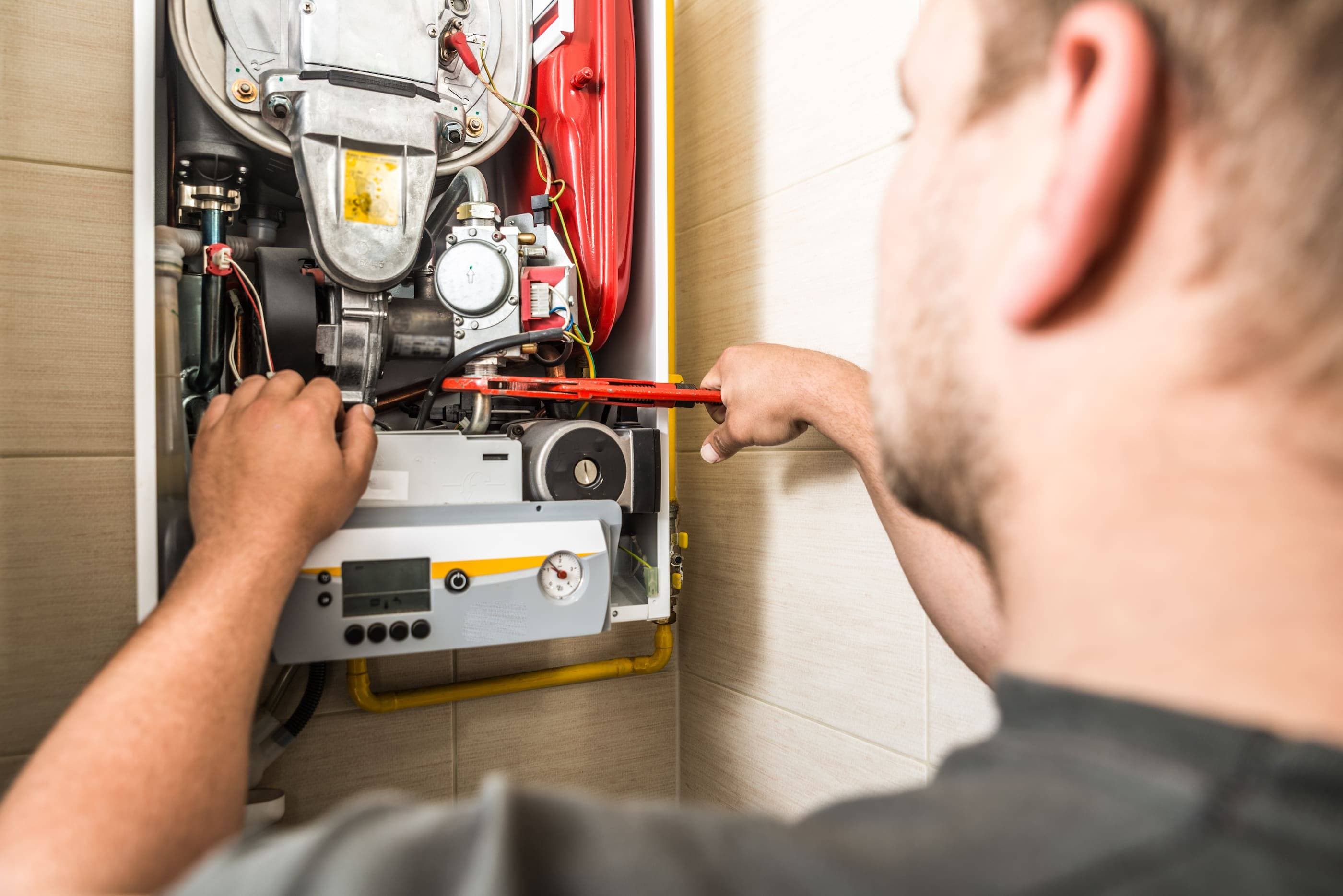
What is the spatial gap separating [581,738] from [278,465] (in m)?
0.89

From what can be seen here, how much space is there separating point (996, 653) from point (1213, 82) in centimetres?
62

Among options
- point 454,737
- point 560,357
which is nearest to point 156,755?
point 560,357

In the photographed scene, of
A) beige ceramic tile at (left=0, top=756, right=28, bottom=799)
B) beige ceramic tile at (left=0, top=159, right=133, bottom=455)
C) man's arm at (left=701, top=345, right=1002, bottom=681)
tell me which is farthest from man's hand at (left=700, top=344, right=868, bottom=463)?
beige ceramic tile at (left=0, top=756, right=28, bottom=799)

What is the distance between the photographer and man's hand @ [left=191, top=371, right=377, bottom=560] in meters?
0.80

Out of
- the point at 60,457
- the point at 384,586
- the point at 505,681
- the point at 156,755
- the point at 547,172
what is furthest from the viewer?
the point at 505,681

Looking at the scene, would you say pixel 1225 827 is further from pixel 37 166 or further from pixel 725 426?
pixel 37 166

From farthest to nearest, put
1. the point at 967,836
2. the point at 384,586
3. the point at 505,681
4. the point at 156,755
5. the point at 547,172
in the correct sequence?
1. the point at 505,681
2. the point at 547,172
3. the point at 384,586
4. the point at 156,755
5. the point at 967,836

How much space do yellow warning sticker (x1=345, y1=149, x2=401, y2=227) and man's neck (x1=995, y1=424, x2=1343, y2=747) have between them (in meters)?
0.97

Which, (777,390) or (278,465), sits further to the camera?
(777,390)

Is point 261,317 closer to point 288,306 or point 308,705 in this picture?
point 288,306

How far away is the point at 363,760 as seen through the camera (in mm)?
1336

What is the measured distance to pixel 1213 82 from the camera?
358 millimetres

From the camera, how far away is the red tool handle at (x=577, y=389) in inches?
41.6

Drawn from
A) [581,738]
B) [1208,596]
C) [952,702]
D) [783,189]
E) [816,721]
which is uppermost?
[783,189]
